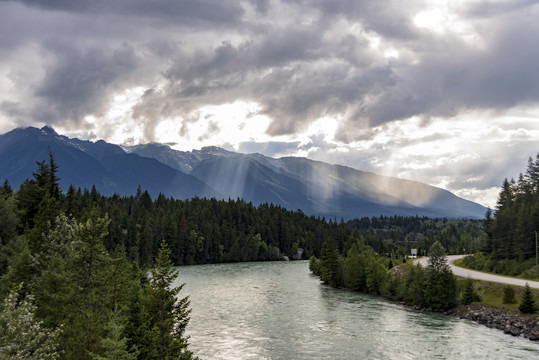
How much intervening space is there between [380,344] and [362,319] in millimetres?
15140

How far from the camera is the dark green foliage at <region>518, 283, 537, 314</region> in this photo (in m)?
60.0

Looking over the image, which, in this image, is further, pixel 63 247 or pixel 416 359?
pixel 63 247

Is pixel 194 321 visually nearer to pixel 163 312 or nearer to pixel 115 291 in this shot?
pixel 115 291

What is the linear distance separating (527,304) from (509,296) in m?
6.29

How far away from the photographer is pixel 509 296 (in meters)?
66.4

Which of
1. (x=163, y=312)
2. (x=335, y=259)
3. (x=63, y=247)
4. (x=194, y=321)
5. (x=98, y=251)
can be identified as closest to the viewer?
(x=163, y=312)

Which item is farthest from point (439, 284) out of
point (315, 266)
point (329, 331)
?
point (315, 266)

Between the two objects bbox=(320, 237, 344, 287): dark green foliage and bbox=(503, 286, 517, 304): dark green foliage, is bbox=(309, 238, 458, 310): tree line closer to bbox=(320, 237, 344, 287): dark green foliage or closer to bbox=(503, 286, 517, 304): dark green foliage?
bbox=(320, 237, 344, 287): dark green foliage

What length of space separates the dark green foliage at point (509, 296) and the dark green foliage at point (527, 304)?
15.4ft

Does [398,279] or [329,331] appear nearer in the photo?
[329,331]

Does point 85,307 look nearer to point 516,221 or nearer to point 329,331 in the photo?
point 329,331

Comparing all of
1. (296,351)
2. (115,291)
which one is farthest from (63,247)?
(296,351)

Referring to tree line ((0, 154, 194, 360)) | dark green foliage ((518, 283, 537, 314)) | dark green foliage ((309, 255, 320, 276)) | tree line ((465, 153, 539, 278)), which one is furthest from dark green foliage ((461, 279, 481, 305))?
dark green foliage ((309, 255, 320, 276))

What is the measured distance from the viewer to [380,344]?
2016 inches
